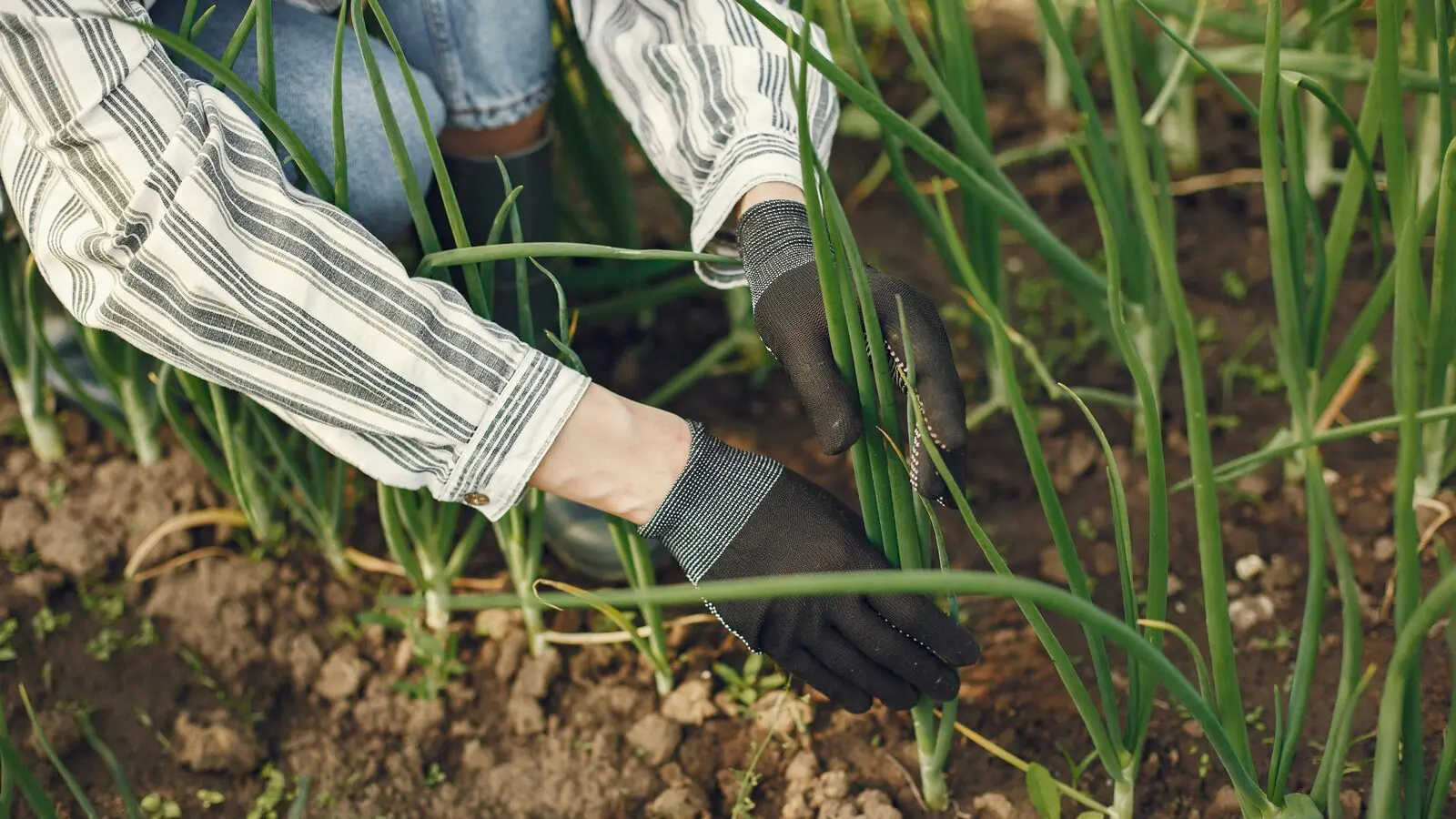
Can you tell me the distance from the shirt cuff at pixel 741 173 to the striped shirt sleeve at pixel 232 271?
0.27 metres

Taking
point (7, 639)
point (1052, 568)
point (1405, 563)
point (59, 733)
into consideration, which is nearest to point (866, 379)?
point (1405, 563)

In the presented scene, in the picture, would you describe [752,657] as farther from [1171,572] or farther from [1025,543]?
[1171,572]

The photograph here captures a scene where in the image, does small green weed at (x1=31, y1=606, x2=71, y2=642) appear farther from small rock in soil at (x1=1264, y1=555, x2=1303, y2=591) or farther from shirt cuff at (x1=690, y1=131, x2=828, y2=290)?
small rock in soil at (x1=1264, y1=555, x2=1303, y2=591)

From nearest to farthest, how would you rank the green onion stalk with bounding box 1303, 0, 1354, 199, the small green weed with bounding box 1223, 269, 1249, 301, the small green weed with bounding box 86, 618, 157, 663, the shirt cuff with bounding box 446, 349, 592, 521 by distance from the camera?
the shirt cuff with bounding box 446, 349, 592, 521, the small green weed with bounding box 86, 618, 157, 663, the green onion stalk with bounding box 1303, 0, 1354, 199, the small green weed with bounding box 1223, 269, 1249, 301

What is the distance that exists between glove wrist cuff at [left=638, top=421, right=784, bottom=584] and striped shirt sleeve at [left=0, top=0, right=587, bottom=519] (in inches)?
5.1

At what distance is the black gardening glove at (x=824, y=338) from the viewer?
976 millimetres

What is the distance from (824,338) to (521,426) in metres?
0.27

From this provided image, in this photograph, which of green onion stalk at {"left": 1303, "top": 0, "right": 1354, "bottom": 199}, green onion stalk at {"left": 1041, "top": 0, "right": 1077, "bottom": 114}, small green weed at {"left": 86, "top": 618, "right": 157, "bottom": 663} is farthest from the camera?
green onion stalk at {"left": 1041, "top": 0, "right": 1077, "bottom": 114}

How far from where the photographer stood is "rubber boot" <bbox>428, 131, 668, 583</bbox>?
4.53 feet

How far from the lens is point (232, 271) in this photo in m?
0.97

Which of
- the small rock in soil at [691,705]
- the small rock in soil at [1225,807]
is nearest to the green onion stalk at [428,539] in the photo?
the small rock in soil at [691,705]

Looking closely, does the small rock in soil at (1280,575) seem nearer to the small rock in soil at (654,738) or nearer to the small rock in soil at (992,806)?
the small rock in soil at (992,806)

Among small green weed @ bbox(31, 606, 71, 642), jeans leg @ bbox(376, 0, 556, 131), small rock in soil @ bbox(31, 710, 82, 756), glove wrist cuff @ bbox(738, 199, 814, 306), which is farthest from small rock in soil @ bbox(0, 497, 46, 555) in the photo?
glove wrist cuff @ bbox(738, 199, 814, 306)

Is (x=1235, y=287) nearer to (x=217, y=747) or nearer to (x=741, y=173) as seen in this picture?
(x=741, y=173)
